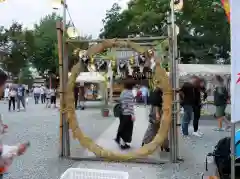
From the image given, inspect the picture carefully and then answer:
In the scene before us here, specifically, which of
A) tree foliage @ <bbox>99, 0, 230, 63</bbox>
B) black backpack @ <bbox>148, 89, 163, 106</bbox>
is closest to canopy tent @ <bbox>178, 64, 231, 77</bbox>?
black backpack @ <bbox>148, 89, 163, 106</bbox>

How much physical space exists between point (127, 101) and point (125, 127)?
0.64 meters

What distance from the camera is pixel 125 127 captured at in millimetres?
8125

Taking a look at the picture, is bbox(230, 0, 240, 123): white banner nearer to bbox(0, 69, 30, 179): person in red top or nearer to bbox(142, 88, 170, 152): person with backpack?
bbox(0, 69, 30, 179): person in red top

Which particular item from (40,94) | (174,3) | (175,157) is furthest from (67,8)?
(40,94)

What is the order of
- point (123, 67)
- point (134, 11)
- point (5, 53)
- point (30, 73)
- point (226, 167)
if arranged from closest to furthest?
point (226, 167) → point (123, 67) → point (134, 11) → point (5, 53) → point (30, 73)

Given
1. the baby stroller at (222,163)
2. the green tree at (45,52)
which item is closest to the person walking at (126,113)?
the baby stroller at (222,163)

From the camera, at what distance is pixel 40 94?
95.0ft

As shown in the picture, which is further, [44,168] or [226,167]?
[44,168]

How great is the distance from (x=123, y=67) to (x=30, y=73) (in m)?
62.9

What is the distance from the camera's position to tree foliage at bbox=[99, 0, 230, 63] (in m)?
26.1

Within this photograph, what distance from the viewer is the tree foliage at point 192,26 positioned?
26141 millimetres

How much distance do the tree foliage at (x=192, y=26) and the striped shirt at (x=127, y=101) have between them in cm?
1869

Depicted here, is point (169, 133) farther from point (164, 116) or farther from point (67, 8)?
point (67, 8)

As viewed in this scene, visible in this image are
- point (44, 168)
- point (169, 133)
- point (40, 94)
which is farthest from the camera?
point (40, 94)
